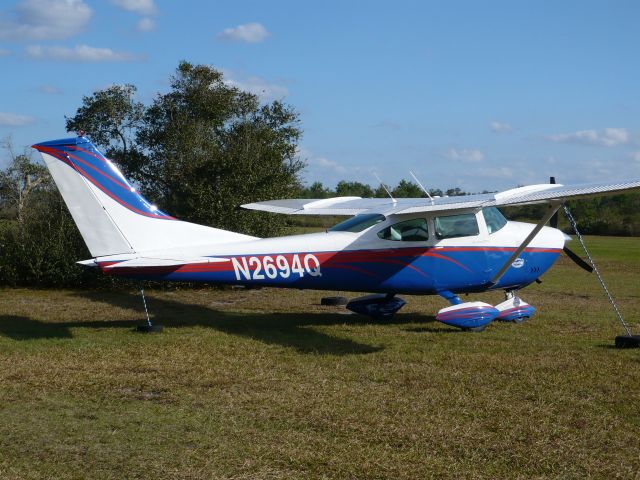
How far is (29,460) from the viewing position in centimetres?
466

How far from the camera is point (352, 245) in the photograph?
10000 mm

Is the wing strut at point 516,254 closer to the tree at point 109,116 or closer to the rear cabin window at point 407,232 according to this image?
the rear cabin window at point 407,232

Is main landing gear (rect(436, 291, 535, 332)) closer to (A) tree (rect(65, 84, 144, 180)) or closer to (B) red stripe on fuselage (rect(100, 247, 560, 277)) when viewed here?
(B) red stripe on fuselage (rect(100, 247, 560, 277))

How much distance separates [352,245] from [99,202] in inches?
140

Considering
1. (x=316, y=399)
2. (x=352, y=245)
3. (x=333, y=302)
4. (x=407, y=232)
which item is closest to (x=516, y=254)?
(x=407, y=232)

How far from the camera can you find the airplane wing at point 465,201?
852 centimetres

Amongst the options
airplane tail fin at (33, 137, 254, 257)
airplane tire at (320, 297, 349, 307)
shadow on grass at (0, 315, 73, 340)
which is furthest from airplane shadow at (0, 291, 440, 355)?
airplane tail fin at (33, 137, 254, 257)

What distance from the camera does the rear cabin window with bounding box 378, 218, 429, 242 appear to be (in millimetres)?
10117

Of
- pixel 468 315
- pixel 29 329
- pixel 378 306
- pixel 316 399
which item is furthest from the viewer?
pixel 378 306

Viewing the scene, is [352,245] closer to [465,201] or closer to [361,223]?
[361,223]

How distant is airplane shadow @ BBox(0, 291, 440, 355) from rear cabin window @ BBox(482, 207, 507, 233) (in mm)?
1840

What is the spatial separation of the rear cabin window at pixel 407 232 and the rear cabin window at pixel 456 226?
0.63ft

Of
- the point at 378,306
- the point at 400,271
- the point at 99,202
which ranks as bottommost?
the point at 378,306

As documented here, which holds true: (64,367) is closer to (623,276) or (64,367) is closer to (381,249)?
(381,249)
